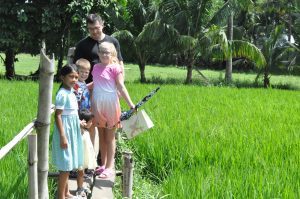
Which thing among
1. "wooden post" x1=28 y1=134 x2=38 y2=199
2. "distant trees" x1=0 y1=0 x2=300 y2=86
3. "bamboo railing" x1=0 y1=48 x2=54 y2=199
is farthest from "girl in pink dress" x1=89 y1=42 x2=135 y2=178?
"distant trees" x1=0 y1=0 x2=300 y2=86

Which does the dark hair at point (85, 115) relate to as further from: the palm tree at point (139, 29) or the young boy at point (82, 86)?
the palm tree at point (139, 29)

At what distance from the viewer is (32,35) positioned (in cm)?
1445

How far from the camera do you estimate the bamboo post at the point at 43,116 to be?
9.15ft

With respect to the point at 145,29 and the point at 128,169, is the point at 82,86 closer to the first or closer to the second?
the point at 128,169

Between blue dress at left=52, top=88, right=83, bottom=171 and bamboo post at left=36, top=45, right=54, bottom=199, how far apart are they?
0.91 feet

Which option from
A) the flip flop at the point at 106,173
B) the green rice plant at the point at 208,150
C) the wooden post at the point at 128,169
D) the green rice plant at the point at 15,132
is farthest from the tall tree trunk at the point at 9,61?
the wooden post at the point at 128,169

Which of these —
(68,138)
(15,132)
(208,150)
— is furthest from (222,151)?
(15,132)

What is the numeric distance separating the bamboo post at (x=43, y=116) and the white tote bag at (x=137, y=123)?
1.08 meters

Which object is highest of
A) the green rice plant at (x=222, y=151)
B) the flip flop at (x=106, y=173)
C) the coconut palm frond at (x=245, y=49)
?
the coconut palm frond at (x=245, y=49)

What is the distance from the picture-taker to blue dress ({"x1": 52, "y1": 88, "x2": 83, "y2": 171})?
10.5ft

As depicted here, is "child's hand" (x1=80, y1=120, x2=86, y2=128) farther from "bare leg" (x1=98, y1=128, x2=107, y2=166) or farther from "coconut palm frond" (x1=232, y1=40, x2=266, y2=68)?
"coconut palm frond" (x1=232, y1=40, x2=266, y2=68)

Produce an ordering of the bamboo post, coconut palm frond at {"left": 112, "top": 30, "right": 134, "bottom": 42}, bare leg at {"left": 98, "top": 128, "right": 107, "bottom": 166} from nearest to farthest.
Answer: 1. the bamboo post
2. bare leg at {"left": 98, "top": 128, "right": 107, "bottom": 166}
3. coconut palm frond at {"left": 112, "top": 30, "right": 134, "bottom": 42}

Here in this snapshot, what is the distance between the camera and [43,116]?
2.86 m

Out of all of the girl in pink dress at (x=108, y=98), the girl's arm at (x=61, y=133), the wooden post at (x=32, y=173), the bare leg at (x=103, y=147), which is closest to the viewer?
the wooden post at (x=32, y=173)
